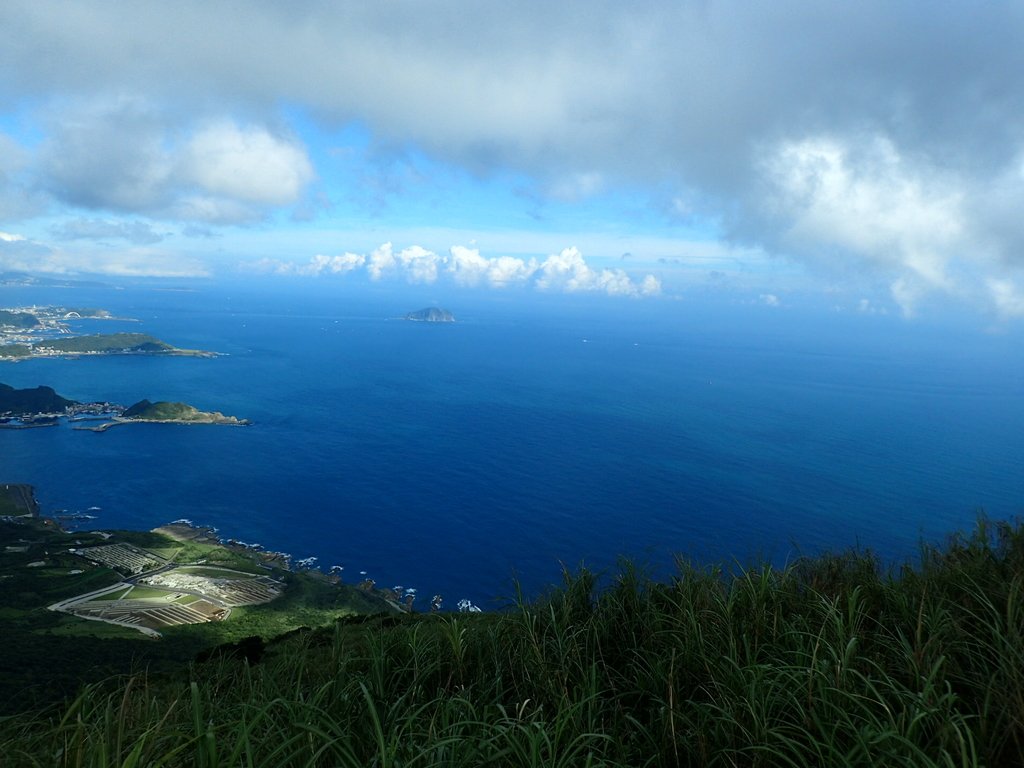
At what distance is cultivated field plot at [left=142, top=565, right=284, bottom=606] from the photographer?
30800 millimetres

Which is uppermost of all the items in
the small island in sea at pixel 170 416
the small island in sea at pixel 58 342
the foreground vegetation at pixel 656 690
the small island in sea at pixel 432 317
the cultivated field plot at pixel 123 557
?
the small island in sea at pixel 432 317

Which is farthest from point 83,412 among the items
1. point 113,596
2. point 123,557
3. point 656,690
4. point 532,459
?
point 656,690

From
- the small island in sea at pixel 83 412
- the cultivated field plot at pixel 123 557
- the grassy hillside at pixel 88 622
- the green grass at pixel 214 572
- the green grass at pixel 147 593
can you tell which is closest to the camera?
the grassy hillside at pixel 88 622

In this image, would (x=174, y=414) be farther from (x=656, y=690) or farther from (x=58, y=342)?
(x=656, y=690)

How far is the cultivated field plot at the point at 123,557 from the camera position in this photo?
3306cm

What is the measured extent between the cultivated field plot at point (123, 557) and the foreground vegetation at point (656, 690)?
3460 cm

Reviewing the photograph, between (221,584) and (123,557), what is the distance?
7.47 m

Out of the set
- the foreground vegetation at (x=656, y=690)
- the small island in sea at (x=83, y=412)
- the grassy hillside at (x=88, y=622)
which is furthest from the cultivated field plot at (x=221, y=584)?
the small island in sea at (x=83, y=412)

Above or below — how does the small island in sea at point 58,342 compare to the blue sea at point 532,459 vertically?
above

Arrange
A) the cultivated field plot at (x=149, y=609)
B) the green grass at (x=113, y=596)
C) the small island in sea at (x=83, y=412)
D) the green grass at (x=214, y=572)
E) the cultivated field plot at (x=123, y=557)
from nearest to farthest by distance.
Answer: the cultivated field plot at (x=149, y=609)
the green grass at (x=113, y=596)
the green grass at (x=214, y=572)
the cultivated field plot at (x=123, y=557)
the small island in sea at (x=83, y=412)

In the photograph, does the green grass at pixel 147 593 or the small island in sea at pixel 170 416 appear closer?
the green grass at pixel 147 593

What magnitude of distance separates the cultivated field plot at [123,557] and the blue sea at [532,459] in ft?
21.2

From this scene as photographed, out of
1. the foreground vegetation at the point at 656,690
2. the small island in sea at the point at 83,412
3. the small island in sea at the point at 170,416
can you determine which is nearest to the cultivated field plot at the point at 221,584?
the foreground vegetation at the point at 656,690

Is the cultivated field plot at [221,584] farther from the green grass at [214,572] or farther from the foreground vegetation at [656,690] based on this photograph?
the foreground vegetation at [656,690]
